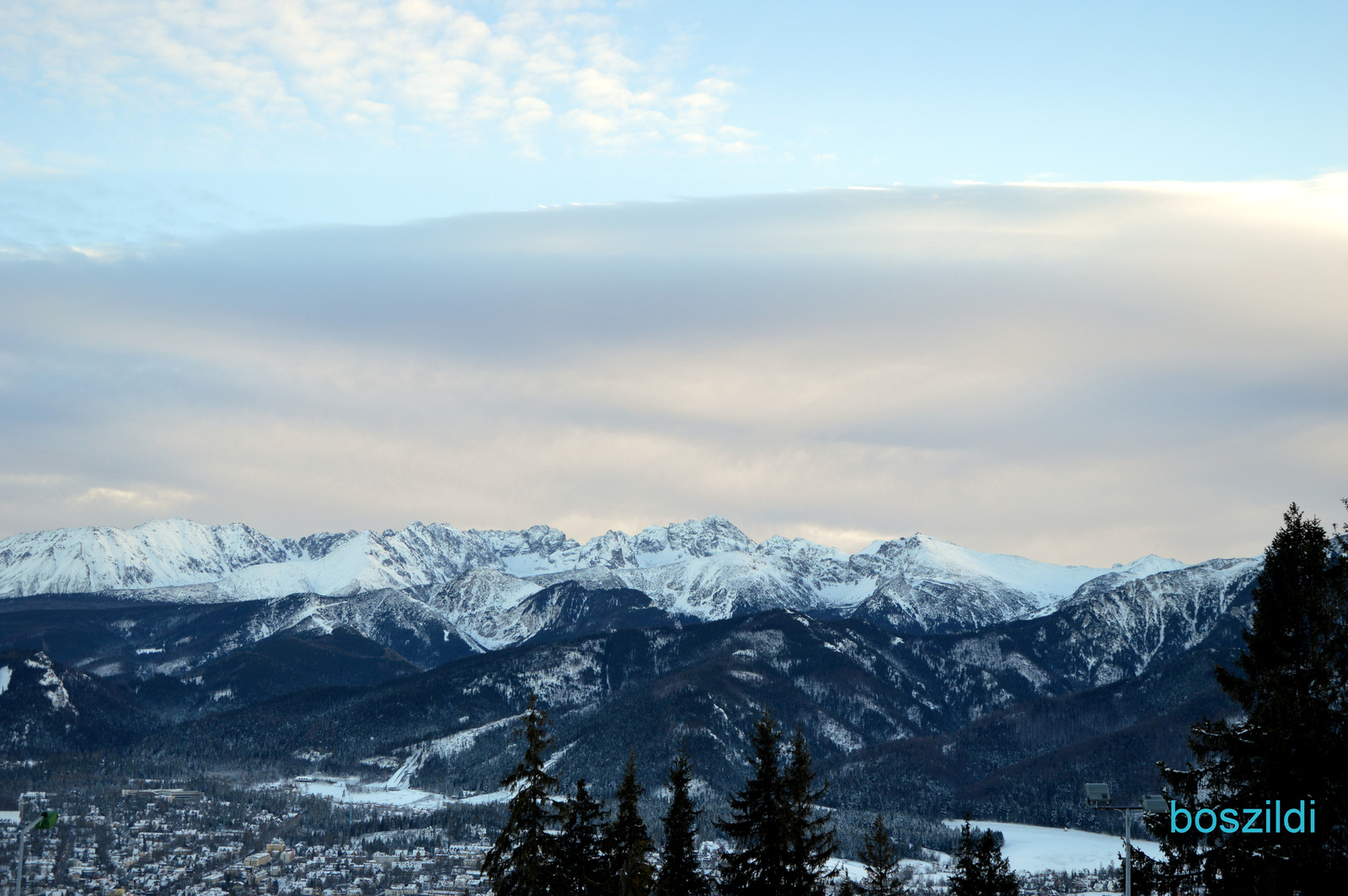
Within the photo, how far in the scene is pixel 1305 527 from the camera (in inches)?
1076

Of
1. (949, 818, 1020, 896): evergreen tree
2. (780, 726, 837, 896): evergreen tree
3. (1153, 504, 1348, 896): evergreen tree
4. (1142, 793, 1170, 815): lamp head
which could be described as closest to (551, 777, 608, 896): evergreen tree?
(780, 726, 837, 896): evergreen tree

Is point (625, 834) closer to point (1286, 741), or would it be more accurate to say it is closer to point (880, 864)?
point (880, 864)

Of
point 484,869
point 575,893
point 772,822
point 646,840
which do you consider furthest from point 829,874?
point 484,869

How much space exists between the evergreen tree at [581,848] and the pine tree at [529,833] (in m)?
1.50

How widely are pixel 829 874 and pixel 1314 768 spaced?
17635mm

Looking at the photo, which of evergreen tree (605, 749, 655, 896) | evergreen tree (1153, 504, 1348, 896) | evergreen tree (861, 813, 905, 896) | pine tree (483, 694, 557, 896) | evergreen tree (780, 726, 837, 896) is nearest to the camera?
evergreen tree (1153, 504, 1348, 896)

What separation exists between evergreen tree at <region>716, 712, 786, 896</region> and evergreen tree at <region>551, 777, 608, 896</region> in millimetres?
4671

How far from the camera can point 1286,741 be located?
25516 mm

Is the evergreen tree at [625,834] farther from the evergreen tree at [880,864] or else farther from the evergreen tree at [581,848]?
the evergreen tree at [880,864]

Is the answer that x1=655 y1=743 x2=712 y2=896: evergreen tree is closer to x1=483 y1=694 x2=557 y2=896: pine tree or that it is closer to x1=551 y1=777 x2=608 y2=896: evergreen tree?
x1=551 y1=777 x2=608 y2=896: evergreen tree

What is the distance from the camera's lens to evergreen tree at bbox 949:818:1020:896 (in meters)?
45.0

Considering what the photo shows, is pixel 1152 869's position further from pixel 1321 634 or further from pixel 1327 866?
pixel 1321 634

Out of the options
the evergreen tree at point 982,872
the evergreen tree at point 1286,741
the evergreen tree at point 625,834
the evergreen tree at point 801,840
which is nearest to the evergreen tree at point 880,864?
the evergreen tree at point 982,872

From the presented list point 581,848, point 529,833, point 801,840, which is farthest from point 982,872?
point 529,833
